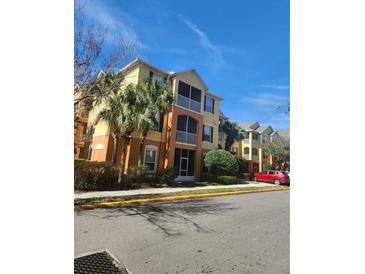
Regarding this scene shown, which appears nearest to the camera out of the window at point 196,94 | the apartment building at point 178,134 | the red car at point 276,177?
the apartment building at point 178,134

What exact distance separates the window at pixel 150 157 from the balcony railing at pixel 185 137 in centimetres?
211

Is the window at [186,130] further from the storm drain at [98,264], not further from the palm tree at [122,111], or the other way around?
the storm drain at [98,264]

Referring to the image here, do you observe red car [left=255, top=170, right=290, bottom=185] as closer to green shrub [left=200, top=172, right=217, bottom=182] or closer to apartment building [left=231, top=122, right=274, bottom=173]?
green shrub [left=200, top=172, right=217, bottom=182]

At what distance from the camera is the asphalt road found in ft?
10.1

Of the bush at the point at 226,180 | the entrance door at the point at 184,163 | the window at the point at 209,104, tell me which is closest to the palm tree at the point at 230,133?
the window at the point at 209,104

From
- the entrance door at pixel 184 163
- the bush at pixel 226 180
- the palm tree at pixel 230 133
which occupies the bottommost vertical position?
the bush at pixel 226 180

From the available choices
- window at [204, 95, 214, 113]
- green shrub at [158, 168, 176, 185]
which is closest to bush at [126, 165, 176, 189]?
green shrub at [158, 168, 176, 185]

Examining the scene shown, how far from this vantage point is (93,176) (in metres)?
10.4

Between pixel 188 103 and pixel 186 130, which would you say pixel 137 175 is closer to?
pixel 186 130

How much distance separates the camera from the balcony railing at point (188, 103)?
1780cm

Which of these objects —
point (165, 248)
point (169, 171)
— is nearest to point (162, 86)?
point (169, 171)
